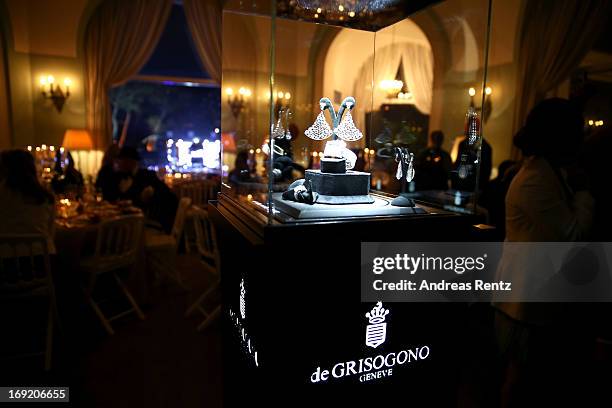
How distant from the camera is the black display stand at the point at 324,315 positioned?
3.81 ft

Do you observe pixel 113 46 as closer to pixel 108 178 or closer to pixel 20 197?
pixel 108 178

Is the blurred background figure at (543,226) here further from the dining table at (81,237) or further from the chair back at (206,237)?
the dining table at (81,237)

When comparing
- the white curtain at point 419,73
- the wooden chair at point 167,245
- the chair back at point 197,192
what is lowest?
the wooden chair at point 167,245

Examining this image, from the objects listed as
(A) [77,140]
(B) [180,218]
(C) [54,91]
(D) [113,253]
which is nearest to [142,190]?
(B) [180,218]

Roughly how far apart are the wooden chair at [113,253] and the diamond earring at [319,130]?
6.92 feet

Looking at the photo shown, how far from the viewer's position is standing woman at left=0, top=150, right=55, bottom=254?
277 cm

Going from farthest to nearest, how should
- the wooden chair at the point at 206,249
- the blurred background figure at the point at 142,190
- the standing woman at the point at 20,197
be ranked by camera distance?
the blurred background figure at the point at 142,190
the wooden chair at the point at 206,249
the standing woman at the point at 20,197

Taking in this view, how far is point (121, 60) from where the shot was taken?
6.41m

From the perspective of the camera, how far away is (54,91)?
233 inches

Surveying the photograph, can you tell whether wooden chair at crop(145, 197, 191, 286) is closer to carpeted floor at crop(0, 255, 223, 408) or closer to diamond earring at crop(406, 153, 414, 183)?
carpeted floor at crop(0, 255, 223, 408)

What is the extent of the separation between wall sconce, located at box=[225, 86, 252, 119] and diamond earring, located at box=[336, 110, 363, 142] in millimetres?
408

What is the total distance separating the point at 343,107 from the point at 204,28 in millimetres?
5941

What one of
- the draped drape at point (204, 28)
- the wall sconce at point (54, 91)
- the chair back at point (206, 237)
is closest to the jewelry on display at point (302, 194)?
the chair back at point (206, 237)

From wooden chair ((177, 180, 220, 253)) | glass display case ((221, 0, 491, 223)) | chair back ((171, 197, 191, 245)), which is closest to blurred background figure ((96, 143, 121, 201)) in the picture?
chair back ((171, 197, 191, 245))
